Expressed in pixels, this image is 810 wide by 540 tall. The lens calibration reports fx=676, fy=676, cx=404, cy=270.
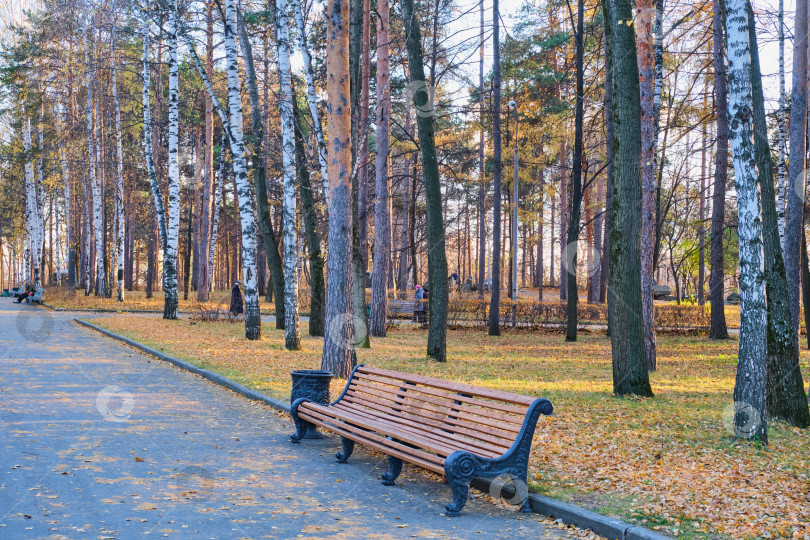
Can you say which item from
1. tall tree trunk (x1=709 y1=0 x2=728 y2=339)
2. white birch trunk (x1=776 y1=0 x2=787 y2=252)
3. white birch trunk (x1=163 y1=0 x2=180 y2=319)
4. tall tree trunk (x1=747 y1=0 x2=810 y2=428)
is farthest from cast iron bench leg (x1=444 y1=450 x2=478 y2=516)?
white birch trunk (x1=163 y1=0 x2=180 y2=319)

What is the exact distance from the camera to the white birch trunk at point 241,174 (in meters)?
17.1

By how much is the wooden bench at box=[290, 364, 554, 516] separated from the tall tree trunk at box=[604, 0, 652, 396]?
4.86 meters

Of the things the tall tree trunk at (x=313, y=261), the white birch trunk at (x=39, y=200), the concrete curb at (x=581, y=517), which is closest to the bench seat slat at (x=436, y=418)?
the concrete curb at (x=581, y=517)

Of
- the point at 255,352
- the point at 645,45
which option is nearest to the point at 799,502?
the point at 645,45

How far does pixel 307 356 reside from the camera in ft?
48.7

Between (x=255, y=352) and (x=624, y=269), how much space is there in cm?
857

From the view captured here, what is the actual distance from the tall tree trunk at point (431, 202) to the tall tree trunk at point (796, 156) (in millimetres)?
7371

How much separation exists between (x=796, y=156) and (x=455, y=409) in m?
12.2

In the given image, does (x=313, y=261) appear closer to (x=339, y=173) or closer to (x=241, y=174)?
(x=241, y=174)

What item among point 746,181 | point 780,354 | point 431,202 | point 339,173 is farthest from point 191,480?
point 431,202

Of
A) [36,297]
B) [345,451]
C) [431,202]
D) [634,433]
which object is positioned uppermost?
[431,202]

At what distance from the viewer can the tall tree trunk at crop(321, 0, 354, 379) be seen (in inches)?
434

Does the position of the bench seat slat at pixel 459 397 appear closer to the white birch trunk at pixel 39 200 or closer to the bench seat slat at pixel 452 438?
the bench seat slat at pixel 452 438

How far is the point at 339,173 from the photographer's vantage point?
1101 centimetres
